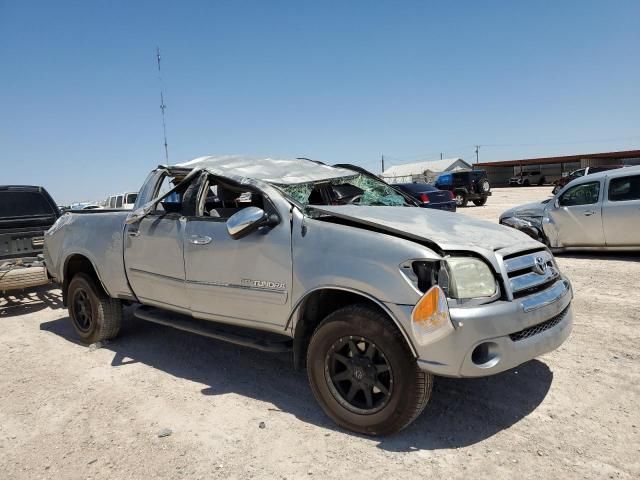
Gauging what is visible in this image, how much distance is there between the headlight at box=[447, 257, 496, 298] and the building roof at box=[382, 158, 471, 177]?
209 feet

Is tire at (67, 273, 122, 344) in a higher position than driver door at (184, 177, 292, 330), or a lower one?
lower

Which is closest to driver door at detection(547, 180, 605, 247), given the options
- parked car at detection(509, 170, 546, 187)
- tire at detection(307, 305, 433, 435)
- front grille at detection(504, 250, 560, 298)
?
front grille at detection(504, 250, 560, 298)

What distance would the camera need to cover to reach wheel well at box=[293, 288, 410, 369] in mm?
3174

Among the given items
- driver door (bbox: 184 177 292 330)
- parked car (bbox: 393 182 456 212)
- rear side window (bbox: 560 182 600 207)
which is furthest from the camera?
parked car (bbox: 393 182 456 212)

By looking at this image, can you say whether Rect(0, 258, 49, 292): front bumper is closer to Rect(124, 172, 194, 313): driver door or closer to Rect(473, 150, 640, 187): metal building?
Rect(124, 172, 194, 313): driver door

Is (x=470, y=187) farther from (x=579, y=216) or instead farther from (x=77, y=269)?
(x=77, y=269)

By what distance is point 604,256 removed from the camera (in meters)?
8.42

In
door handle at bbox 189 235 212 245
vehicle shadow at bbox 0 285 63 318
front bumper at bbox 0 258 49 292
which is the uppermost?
door handle at bbox 189 235 212 245

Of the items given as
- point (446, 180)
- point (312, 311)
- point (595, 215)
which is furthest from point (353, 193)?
point (446, 180)

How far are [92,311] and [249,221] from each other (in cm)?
277

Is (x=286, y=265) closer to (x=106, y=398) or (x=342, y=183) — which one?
(x=342, y=183)

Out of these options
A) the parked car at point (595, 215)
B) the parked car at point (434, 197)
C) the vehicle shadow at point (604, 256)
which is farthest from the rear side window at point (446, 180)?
the vehicle shadow at point (604, 256)

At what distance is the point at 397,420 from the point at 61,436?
2329 mm

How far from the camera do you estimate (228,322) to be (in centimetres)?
371
